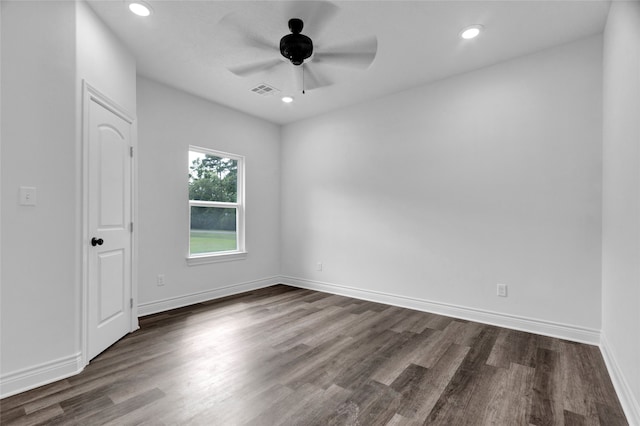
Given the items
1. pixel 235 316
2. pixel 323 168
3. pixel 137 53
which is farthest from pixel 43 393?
pixel 323 168

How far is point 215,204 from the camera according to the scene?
14.4 ft

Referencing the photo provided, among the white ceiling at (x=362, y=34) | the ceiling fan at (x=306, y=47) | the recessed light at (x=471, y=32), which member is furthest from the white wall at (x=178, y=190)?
the recessed light at (x=471, y=32)

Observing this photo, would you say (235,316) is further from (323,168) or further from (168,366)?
(323,168)

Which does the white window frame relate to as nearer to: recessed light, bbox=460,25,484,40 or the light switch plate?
the light switch plate

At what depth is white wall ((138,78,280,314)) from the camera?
11.8 ft

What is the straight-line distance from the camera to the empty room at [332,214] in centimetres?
193

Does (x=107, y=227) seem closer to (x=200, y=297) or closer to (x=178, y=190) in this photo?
(x=178, y=190)

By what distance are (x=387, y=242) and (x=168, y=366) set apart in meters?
2.77

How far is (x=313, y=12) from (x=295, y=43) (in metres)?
0.26

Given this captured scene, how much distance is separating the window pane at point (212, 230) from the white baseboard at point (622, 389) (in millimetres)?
4193

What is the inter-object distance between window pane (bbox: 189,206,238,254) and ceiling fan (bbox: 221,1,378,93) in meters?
1.97

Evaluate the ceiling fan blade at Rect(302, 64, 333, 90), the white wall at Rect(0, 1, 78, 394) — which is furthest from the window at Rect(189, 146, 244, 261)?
the white wall at Rect(0, 1, 78, 394)

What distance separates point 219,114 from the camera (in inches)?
172

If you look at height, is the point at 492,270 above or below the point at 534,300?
above
